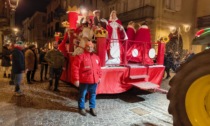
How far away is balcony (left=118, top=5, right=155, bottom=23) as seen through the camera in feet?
54.4

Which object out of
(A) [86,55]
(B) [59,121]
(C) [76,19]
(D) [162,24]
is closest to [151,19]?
(D) [162,24]

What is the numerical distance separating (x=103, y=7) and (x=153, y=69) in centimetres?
1871

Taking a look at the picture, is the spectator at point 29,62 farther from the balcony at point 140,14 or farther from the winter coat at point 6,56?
the balcony at point 140,14

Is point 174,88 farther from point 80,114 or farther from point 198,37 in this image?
point 80,114

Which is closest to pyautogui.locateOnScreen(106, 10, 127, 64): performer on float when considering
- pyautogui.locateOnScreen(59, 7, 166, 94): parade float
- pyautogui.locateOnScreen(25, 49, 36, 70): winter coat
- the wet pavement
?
pyautogui.locateOnScreen(59, 7, 166, 94): parade float

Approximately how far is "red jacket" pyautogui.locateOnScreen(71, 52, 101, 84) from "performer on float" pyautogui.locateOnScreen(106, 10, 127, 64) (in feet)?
6.03

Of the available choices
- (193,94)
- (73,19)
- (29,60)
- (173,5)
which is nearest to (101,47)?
(73,19)

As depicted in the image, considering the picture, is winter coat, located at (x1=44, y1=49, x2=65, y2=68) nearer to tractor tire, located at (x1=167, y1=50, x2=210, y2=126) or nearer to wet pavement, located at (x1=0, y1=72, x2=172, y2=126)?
wet pavement, located at (x1=0, y1=72, x2=172, y2=126)

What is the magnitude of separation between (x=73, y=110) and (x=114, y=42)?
284cm

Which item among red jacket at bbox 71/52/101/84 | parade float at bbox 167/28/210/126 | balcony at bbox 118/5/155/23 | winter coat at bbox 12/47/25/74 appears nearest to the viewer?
parade float at bbox 167/28/210/126

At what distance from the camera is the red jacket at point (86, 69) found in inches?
163

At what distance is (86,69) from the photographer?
4145 millimetres

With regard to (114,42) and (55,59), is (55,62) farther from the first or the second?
(114,42)

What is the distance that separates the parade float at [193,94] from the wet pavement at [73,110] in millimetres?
1934
